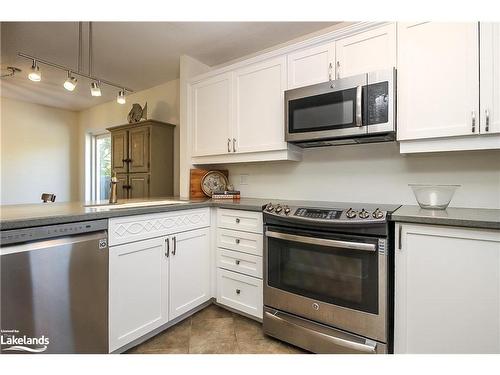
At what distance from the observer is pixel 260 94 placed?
7.24ft

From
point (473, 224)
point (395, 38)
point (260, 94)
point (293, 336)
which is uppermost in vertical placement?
point (395, 38)

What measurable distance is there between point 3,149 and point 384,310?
18.1 ft

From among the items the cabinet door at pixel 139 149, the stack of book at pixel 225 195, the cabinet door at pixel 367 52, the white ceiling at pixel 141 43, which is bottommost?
the stack of book at pixel 225 195

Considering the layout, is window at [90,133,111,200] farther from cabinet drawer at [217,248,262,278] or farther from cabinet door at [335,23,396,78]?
cabinet door at [335,23,396,78]

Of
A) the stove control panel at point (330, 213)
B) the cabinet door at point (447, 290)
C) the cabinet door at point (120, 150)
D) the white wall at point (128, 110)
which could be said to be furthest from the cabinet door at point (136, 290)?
the cabinet door at point (120, 150)

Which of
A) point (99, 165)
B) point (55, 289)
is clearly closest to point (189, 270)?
point (55, 289)

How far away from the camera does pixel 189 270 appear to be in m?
1.98

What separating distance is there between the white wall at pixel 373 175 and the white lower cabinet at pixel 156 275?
83 centimetres

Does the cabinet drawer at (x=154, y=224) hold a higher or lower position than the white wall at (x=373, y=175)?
lower

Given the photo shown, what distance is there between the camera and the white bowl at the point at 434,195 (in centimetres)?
151

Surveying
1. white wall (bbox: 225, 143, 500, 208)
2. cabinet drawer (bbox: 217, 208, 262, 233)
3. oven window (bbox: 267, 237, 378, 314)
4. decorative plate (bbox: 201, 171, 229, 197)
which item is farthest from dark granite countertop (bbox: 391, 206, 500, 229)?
decorative plate (bbox: 201, 171, 229, 197)
